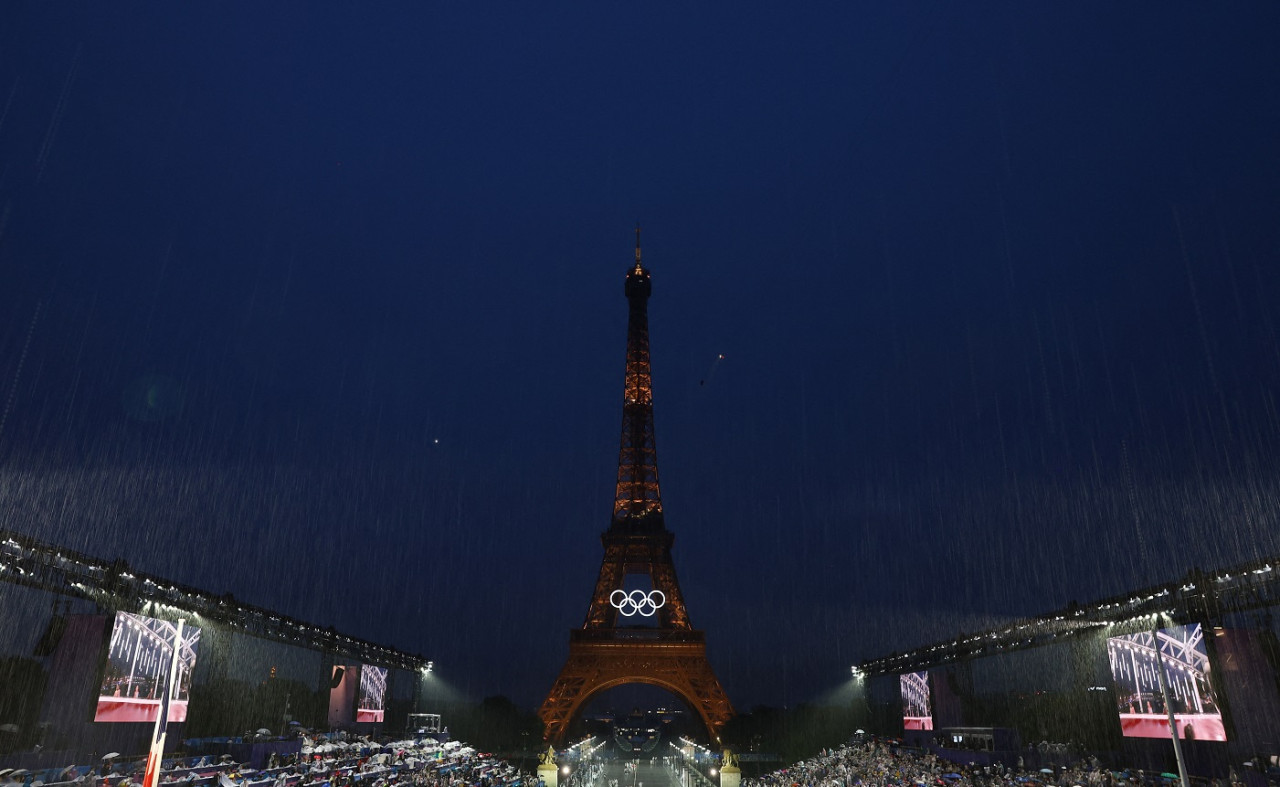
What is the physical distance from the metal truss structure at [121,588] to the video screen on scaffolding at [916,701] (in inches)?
1626

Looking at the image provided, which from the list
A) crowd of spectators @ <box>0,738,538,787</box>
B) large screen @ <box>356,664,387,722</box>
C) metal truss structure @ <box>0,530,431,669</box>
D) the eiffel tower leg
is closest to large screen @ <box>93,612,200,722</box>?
metal truss structure @ <box>0,530,431,669</box>

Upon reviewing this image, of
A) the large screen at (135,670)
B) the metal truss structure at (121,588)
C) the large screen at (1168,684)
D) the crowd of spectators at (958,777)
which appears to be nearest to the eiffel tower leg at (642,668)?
the crowd of spectators at (958,777)

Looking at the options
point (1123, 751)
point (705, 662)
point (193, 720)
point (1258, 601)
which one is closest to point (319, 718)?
point (193, 720)

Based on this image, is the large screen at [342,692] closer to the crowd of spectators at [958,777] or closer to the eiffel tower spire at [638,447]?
the eiffel tower spire at [638,447]

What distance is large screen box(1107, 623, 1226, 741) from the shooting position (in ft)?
99.6

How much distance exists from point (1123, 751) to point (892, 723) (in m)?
39.5

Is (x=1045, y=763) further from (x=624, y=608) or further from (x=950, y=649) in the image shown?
(x=624, y=608)

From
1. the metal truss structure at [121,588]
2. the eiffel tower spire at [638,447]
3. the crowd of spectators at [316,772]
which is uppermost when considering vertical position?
the eiffel tower spire at [638,447]

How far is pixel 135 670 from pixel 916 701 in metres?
48.8

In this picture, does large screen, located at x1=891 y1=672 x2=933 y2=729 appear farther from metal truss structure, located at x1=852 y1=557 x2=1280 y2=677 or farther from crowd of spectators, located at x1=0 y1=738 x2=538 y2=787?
crowd of spectators, located at x1=0 y1=738 x2=538 y2=787

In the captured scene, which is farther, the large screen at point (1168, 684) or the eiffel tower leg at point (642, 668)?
A: the eiffel tower leg at point (642, 668)

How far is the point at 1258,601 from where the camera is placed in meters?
28.5

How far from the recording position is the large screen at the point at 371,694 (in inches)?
2143

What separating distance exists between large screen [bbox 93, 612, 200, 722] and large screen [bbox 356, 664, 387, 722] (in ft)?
65.7
